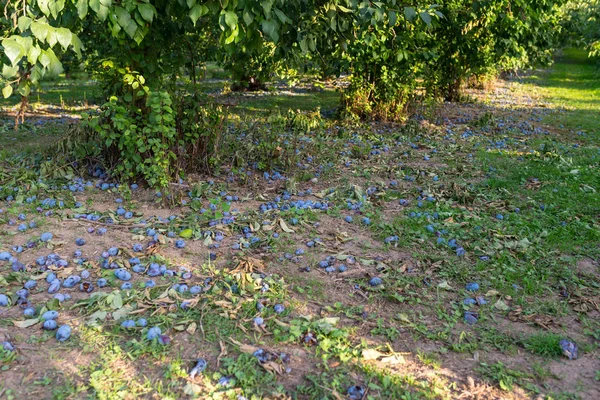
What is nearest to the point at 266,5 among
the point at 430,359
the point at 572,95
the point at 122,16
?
the point at 122,16

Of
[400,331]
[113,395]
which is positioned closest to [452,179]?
[400,331]

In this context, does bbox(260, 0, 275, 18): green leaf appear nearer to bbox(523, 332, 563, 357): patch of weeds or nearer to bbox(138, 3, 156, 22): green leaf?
bbox(138, 3, 156, 22): green leaf

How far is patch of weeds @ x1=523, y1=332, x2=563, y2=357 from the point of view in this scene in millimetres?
2609

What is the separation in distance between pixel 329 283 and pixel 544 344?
124 cm

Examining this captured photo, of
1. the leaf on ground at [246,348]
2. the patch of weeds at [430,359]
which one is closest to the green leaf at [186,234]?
the leaf on ground at [246,348]

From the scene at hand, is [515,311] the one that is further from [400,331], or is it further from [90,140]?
[90,140]

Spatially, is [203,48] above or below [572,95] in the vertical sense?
above

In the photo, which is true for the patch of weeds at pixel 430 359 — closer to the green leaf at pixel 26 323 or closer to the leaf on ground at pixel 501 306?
the leaf on ground at pixel 501 306

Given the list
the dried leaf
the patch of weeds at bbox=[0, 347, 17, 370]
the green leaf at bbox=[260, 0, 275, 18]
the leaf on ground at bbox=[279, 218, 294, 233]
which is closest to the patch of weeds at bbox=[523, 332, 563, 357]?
the dried leaf

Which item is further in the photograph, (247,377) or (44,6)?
(44,6)

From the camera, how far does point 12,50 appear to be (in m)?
2.30

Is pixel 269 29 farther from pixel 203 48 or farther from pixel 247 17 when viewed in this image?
pixel 203 48

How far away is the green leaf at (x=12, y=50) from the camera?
7.52ft

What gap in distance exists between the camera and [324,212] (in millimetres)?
4367
